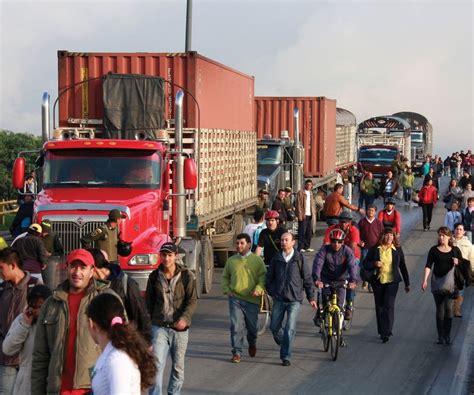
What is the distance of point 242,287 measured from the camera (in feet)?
46.3

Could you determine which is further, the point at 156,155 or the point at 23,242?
the point at 156,155

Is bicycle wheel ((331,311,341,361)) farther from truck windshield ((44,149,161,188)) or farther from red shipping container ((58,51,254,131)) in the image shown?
red shipping container ((58,51,254,131))

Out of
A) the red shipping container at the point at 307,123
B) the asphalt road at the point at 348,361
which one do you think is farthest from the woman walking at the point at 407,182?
the asphalt road at the point at 348,361

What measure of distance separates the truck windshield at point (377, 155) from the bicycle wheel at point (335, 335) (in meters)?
38.6

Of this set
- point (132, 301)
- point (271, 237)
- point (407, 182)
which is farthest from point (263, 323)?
point (407, 182)

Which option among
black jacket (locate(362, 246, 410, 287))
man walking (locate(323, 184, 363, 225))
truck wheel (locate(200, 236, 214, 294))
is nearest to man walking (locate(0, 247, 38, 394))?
black jacket (locate(362, 246, 410, 287))

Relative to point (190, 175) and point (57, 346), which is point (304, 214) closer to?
point (190, 175)

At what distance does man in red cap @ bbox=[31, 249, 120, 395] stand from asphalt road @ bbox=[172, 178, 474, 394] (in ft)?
15.1

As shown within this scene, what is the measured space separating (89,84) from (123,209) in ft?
15.1

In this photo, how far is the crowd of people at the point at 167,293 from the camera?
6634 mm

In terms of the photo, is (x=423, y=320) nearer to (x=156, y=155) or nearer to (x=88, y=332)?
(x=156, y=155)

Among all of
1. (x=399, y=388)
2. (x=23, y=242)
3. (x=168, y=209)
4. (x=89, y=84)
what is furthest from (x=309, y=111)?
(x=399, y=388)

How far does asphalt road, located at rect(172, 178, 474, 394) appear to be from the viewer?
1276 centimetres

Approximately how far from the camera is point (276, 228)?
648 inches
